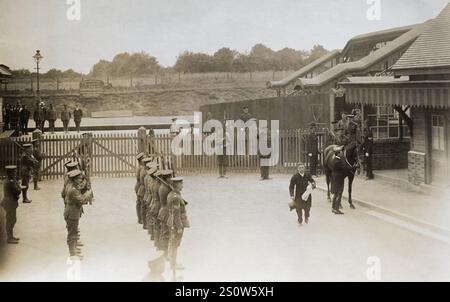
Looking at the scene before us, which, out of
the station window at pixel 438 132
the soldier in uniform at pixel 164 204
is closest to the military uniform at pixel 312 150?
the station window at pixel 438 132

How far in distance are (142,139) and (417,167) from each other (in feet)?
20.9

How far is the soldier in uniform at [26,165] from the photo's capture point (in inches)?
449

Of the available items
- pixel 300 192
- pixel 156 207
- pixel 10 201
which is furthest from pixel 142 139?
pixel 156 207

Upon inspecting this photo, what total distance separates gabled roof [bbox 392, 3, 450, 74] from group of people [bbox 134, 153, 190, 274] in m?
6.18

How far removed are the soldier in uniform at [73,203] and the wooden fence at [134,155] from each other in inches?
177

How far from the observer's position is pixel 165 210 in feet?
27.2

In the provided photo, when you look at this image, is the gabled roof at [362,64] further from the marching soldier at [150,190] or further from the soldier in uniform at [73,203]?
the soldier in uniform at [73,203]

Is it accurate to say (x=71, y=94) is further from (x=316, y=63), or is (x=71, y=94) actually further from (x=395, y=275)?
(x=395, y=275)

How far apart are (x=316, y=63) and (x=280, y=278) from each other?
612 centimetres

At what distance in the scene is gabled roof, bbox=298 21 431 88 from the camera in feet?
51.4

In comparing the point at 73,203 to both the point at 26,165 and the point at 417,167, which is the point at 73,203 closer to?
the point at 26,165

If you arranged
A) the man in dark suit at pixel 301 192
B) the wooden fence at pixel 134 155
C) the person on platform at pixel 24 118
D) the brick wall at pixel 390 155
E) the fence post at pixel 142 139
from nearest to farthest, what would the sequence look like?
the man in dark suit at pixel 301 192, the person on platform at pixel 24 118, the fence post at pixel 142 139, the wooden fence at pixel 134 155, the brick wall at pixel 390 155
